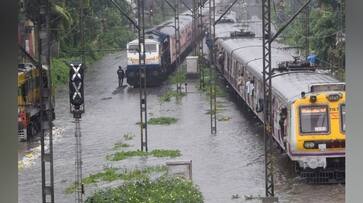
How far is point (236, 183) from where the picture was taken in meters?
9.71

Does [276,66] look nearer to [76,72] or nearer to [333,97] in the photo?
[333,97]

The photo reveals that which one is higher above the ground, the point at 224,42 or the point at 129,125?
the point at 224,42

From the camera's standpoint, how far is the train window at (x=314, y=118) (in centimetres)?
946

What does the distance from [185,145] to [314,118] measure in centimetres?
348

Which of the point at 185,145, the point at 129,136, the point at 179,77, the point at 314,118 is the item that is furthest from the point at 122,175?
the point at 179,77

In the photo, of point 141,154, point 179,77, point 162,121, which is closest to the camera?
→ point 141,154

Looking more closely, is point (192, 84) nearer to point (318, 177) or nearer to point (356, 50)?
point (318, 177)

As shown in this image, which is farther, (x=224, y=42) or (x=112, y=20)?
(x=112, y=20)

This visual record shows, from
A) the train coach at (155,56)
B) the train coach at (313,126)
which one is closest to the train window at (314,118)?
the train coach at (313,126)

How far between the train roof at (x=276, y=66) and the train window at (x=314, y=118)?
0.82 ft

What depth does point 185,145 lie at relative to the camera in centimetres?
1262

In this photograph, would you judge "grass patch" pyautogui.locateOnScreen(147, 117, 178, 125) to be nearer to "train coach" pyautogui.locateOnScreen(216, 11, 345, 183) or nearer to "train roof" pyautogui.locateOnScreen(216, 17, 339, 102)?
"train roof" pyautogui.locateOnScreen(216, 17, 339, 102)

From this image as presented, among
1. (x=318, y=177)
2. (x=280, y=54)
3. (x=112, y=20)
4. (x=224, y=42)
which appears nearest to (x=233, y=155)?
(x=318, y=177)

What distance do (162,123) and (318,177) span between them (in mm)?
5739
